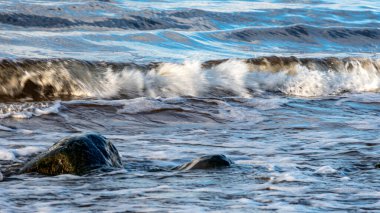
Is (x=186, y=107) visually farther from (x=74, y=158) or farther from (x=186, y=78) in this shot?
(x=74, y=158)

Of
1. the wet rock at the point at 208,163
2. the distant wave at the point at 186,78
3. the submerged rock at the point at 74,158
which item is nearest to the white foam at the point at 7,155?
the submerged rock at the point at 74,158

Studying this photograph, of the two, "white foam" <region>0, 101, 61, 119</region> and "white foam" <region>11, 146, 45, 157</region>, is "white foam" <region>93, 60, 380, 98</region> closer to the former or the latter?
"white foam" <region>0, 101, 61, 119</region>

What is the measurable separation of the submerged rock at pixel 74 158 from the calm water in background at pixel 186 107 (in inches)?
4.3

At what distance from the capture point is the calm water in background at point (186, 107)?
13.7 ft

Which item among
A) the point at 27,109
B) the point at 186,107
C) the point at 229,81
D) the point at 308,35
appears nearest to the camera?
the point at 27,109

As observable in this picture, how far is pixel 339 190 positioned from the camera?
427 centimetres

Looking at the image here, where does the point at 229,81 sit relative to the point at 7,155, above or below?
below

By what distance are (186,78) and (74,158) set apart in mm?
4905

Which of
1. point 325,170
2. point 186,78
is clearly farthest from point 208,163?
point 186,78

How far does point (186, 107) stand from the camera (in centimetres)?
757

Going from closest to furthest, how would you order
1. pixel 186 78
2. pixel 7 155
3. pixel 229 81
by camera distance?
1. pixel 7 155
2. pixel 186 78
3. pixel 229 81

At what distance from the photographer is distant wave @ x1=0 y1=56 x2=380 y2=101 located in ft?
28.1

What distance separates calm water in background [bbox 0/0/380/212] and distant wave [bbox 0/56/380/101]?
A: 0.02 m

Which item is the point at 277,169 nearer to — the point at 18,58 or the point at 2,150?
the point at 2,150
